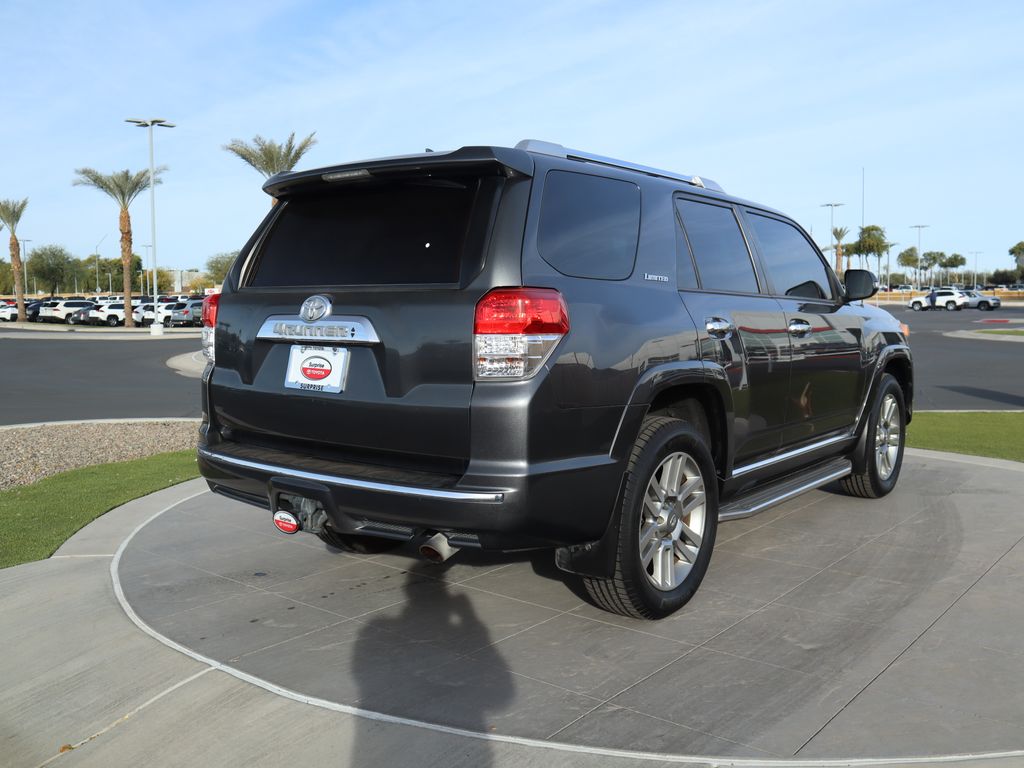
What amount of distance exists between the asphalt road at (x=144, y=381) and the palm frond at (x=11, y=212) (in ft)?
114

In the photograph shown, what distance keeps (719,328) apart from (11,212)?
210ft

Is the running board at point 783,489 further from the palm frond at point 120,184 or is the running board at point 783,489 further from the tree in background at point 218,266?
the tree in background at point 218,266

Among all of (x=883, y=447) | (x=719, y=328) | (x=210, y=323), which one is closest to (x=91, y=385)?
(x=210, y=323)

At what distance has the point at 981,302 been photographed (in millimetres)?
68438

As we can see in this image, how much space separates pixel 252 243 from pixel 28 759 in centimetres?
242

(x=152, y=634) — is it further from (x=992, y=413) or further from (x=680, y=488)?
(x=992, y=413)

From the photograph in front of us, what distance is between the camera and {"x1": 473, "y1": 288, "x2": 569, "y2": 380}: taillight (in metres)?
3.40

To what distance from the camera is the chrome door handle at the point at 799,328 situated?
17.2ft

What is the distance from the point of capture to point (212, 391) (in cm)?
436

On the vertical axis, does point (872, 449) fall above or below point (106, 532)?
above

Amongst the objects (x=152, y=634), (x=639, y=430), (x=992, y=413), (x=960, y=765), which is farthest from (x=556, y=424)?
(x=992, y=413)

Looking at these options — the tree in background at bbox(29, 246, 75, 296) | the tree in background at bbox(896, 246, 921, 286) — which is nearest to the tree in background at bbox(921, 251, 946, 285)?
the tree in background at bbox(896, 246, 921, 286)

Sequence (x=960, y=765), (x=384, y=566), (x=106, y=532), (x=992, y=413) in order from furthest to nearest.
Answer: (x=992, y=413)
(x=106, y=532)
(x=384, y=566)
(x=960, y=765)

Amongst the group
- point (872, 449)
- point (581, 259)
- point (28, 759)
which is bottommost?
point (28, 759)
